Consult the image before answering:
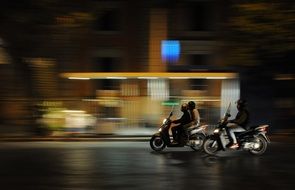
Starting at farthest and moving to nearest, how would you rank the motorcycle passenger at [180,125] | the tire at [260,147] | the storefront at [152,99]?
the storefront at [152,99] < the motorcycle passenger at [180,125] < the tire at [260,147]

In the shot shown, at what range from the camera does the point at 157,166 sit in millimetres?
14328

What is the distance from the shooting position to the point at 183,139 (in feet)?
59.3

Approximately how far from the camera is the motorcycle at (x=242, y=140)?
17.1 m

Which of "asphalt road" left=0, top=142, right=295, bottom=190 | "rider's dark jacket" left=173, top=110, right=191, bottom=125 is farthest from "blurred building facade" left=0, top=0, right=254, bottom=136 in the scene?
"rider's dark jacket" left=173, top=110, right=191, bottom=125

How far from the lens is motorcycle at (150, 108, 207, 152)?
1797 cm

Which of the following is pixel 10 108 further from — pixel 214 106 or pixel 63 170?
pixel 63 170

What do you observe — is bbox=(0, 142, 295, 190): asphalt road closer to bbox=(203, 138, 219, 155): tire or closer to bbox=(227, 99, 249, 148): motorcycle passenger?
bbox=(203, 138, 219, 155): tire

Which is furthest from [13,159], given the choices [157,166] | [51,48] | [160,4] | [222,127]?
[160,4]

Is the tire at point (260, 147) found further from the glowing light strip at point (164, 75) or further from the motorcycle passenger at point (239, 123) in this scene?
the glowing light strip at point (164, 75)

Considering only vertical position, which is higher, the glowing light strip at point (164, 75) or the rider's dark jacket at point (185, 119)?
the glowing light strip at point (164, 75)

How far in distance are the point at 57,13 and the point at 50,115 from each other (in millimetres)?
3802

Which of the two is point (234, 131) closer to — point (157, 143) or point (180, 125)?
point (180, 125)

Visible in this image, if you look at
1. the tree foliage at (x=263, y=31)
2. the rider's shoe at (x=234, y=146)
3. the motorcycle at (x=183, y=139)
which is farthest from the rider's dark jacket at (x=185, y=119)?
the tree foliage at (x=263, y=31)

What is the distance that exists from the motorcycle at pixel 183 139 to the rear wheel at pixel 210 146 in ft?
2.38
